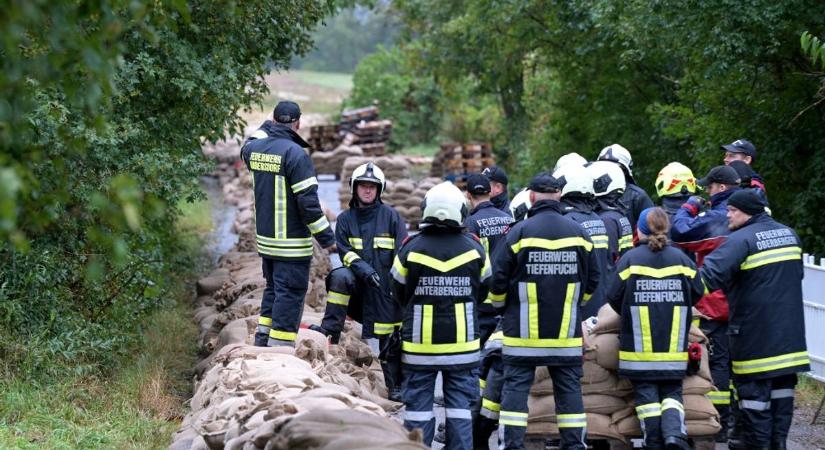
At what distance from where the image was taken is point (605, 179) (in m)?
8.85

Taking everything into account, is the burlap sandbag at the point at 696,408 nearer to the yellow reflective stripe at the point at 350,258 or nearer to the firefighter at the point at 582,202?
the firefighter at the point at 582,202

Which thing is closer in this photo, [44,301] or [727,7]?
[44,301]

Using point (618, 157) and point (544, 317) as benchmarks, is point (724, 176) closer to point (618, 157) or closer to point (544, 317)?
point (618, 157)

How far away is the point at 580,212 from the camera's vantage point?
8.21 metres

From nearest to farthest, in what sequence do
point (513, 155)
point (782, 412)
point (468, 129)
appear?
point (782, 412) → point (513, 155) → point (468, 129)

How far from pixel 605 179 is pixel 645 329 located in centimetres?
199

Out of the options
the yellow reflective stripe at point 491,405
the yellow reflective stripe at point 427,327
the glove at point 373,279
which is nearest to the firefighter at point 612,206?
the yellow reflective stripe at point 491,405

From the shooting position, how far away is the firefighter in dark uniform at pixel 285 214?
336 inches

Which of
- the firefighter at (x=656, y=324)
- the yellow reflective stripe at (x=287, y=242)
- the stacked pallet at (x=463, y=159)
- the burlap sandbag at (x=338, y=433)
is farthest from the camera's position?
the stacked pallet at (x=463, y=159)

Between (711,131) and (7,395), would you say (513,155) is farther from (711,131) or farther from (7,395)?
(7,395)

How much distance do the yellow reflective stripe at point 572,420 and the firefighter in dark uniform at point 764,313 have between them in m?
1.33

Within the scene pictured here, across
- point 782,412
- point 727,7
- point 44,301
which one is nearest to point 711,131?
point 727,7

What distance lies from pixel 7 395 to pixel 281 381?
240cm

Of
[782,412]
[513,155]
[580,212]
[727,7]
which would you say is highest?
[513,155]
